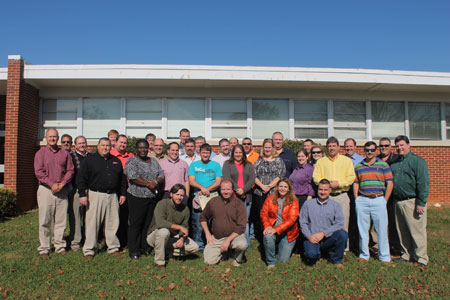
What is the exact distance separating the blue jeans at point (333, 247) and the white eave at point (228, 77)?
19.4ft

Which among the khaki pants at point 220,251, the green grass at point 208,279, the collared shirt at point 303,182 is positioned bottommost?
the green grass at point 208,279

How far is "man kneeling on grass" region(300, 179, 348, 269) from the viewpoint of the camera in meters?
5.11

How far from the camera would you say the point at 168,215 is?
536 centimetres

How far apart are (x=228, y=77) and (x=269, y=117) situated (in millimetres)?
2022

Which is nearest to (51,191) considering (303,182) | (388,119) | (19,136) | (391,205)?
(303,182)

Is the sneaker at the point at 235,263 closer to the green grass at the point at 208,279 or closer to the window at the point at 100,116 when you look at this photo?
the green grass at the point at 208,279

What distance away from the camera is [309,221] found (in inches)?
214

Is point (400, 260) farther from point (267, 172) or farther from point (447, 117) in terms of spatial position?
point (447, 117)

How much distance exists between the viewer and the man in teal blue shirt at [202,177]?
227 inches

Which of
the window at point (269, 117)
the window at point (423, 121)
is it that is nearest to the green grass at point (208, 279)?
the window at point (269, 117)

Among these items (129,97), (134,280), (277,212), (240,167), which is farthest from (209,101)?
(134,280)

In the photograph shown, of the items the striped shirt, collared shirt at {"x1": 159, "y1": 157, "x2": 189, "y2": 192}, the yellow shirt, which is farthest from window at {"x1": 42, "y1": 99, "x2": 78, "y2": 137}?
the striped shirt

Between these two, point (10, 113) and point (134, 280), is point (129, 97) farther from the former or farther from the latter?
point (134, 280)

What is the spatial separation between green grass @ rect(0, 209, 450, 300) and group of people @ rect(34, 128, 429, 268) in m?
0.21
